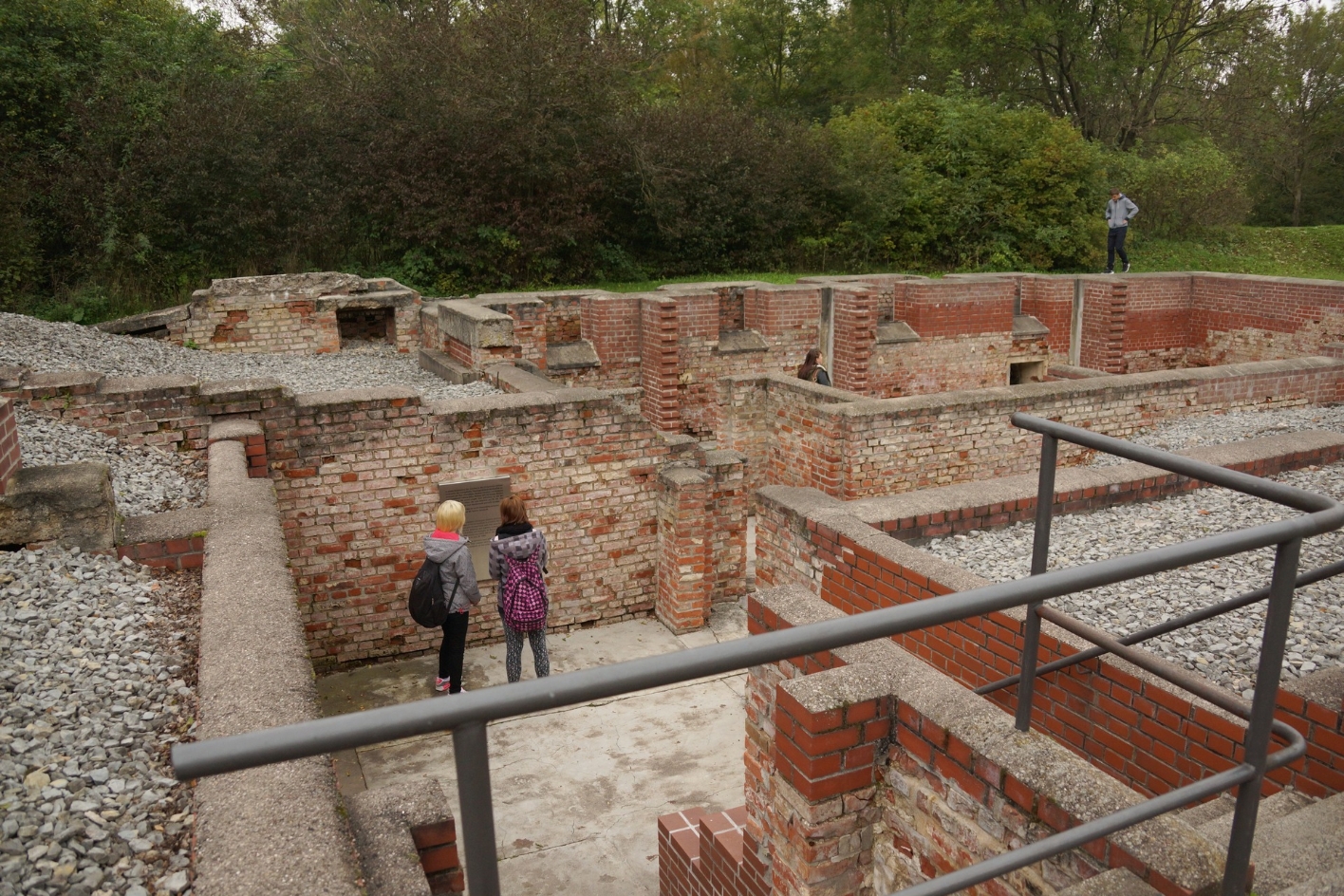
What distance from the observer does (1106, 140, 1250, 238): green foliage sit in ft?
76.0

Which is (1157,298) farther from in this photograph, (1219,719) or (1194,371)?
(1219,719)

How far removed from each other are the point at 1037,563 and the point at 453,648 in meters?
5.16

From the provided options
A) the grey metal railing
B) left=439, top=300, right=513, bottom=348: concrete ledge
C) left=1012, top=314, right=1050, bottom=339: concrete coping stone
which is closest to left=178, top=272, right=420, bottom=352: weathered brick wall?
left=439, top=300, right=513, bottom=348: concrete ledge

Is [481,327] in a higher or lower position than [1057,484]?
higher

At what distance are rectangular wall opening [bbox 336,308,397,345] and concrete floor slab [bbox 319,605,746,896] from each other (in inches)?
285

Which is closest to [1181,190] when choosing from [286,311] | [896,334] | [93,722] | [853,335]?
[896,334]

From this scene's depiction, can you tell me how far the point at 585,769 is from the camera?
632cm

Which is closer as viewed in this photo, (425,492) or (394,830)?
(394,830)

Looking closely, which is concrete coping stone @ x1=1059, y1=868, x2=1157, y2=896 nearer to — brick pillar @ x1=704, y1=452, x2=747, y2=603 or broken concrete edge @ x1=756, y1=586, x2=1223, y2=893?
broken concrete edge @ x1=756, y1=586, x2=1223, y2=893

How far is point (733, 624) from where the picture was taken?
28.3 ft

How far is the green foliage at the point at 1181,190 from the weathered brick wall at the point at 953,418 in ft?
49.0

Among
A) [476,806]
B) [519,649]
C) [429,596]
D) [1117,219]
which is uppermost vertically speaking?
[1117,219]

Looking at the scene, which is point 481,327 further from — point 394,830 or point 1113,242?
point 1113,242

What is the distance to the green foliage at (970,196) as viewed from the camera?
66.2ft
